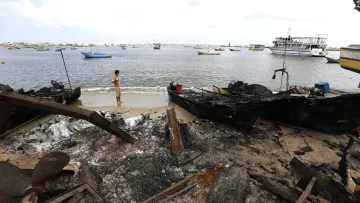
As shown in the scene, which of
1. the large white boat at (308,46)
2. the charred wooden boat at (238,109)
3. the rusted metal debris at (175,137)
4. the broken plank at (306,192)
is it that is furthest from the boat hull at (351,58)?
the large white boat at (308,46)

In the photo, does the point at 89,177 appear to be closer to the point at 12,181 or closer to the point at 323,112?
the point at 12,181

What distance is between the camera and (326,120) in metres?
8.10

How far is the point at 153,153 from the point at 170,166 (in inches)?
37.7

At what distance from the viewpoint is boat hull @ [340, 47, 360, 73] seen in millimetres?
10391

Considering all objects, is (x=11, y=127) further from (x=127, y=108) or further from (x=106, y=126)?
(x=106, y=126)

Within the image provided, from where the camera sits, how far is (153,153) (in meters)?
6.57

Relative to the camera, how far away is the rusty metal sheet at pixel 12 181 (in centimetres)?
379

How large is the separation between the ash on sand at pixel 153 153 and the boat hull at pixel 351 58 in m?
6.49

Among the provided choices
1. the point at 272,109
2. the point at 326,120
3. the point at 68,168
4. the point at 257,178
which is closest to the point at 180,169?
the point at 257,178

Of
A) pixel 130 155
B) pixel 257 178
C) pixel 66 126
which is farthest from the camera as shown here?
pixel 66 126

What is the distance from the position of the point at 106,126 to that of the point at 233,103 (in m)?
5.73

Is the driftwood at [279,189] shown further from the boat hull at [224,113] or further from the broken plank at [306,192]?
the boat hull at [224,113]

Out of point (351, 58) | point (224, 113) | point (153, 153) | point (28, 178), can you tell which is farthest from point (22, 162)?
point (351, 58)

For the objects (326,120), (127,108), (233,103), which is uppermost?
(233,103)
